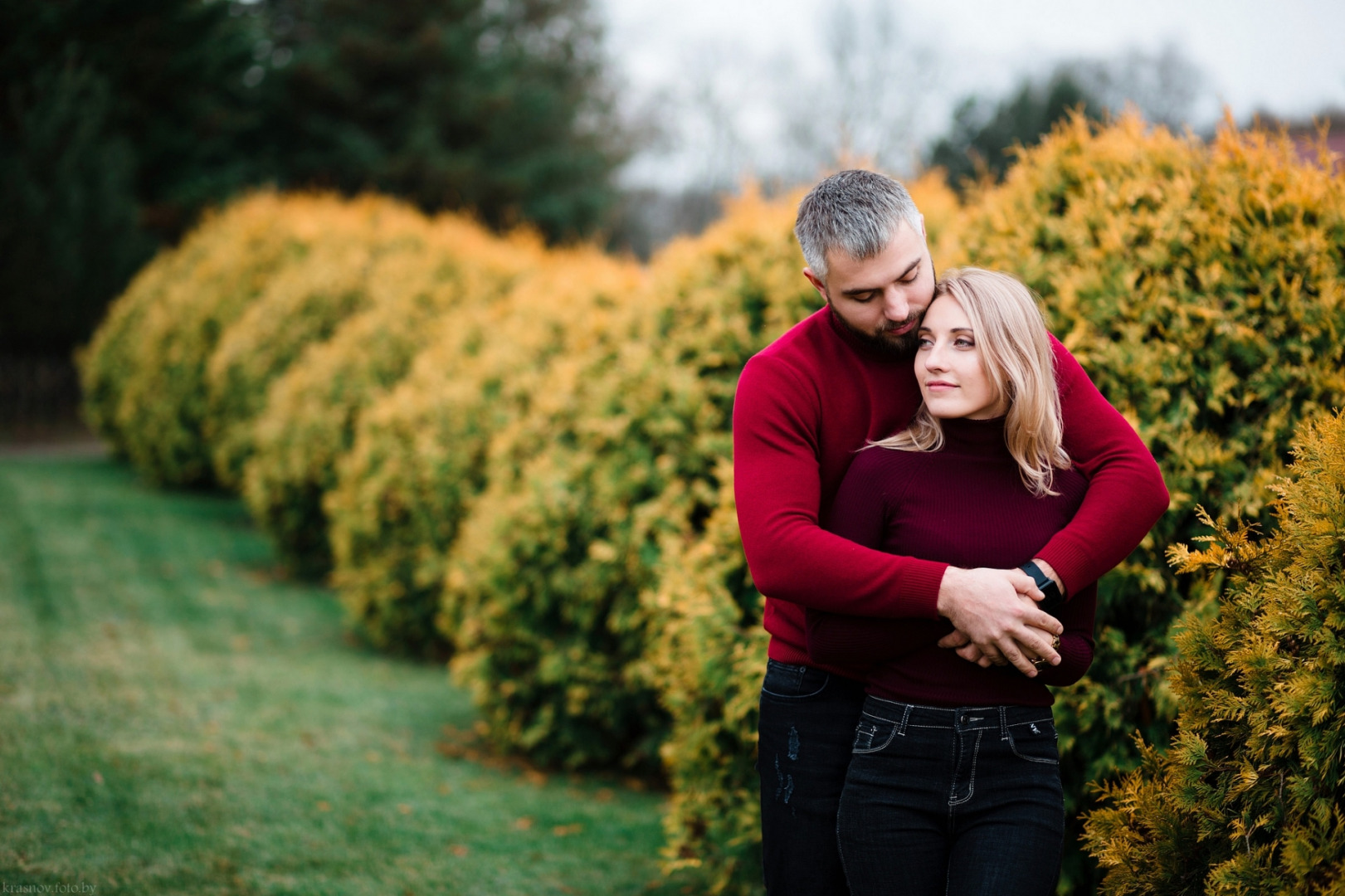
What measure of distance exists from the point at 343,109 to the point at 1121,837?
24694 millimetres

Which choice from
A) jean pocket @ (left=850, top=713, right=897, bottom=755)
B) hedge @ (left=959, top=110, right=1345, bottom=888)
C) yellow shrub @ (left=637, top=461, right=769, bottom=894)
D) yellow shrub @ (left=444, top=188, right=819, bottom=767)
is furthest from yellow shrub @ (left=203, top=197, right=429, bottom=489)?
jean pocket @ (left=850, top=713, right=897, bottom=755)

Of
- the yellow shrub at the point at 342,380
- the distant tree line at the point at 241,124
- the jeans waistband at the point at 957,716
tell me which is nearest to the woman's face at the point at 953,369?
the jeans waistband at the point at 957,716

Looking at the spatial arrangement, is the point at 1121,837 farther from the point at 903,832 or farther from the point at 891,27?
the point at 891,27

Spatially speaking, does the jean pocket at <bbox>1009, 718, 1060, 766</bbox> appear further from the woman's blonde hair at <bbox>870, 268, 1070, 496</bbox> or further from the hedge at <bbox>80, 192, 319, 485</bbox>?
the hedge at <bbox>80, 192, 319, 485</bbox>

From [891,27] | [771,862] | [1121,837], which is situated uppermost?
[891,27]

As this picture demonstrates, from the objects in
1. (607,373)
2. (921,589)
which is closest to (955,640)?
(921,589)

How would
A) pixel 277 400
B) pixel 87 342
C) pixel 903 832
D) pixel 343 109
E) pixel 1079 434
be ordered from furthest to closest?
pixel 343 109, pixel 87 342, pixel 277 400, pixel 1079 434, pixel 903 832

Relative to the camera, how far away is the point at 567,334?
679 cm

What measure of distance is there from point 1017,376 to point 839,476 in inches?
18.7

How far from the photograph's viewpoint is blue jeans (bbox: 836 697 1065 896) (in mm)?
2240

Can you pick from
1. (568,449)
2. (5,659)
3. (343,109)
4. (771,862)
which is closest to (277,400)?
(5,659)

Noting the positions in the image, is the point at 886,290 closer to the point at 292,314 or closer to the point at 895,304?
the point at 895,304

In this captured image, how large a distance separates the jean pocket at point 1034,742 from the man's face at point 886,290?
3.04 feet

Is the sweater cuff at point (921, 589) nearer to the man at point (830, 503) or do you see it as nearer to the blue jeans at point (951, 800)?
the man at point (830, 503)
